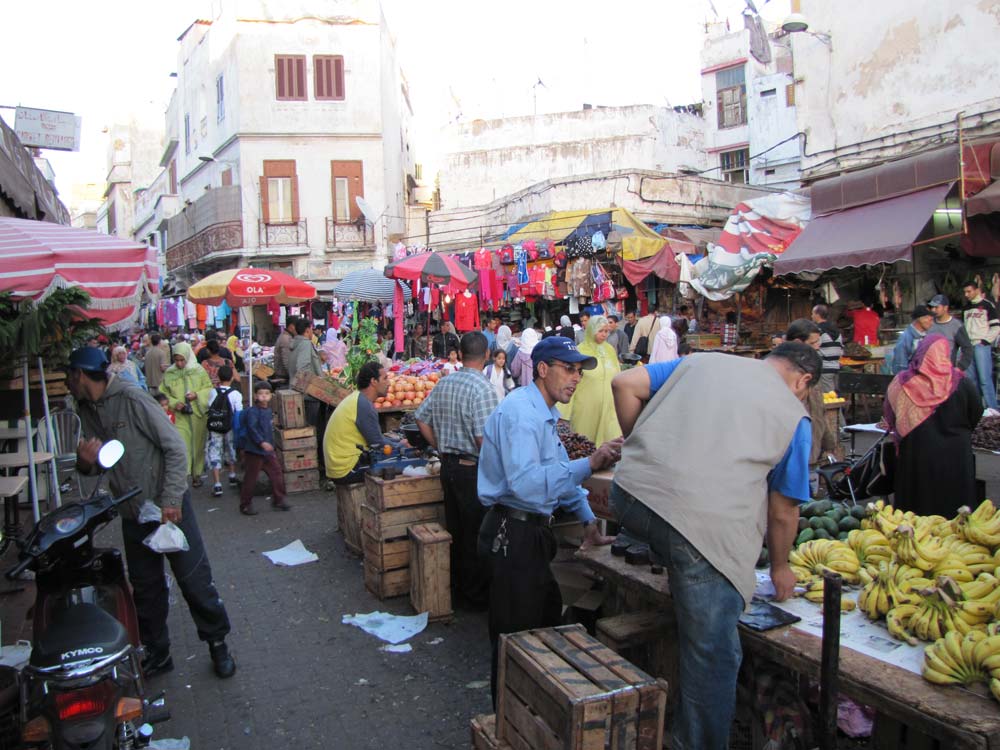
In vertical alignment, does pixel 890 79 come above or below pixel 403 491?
above

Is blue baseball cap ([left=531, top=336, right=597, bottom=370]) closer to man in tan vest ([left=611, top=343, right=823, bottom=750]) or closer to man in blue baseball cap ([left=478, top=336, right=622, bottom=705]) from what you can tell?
man in blue baseball cap ([left=478, top=336, right=622, bottom=705])

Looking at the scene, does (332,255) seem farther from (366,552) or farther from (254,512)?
(366,552)

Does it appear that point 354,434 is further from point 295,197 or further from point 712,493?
point 295,197

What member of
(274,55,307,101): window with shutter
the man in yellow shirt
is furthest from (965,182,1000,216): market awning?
(274,55,307,101): window with shutter

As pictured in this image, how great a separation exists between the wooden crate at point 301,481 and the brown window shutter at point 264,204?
2266 cm

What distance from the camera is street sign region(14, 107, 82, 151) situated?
453 inches

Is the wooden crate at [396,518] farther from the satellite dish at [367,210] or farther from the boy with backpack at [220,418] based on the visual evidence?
the satellite dish at [367,210]

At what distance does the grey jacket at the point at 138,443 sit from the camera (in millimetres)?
4414

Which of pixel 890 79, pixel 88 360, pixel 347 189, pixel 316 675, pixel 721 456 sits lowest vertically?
pixel 316 675

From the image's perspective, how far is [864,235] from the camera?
13.0 meters

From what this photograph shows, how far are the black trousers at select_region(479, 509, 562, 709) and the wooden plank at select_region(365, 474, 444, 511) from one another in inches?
88.6

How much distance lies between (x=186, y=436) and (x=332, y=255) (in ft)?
70.6

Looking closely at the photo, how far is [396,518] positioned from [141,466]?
206 cm

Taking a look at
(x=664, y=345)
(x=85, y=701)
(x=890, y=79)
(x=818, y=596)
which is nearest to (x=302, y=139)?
(x=664, y=345)
